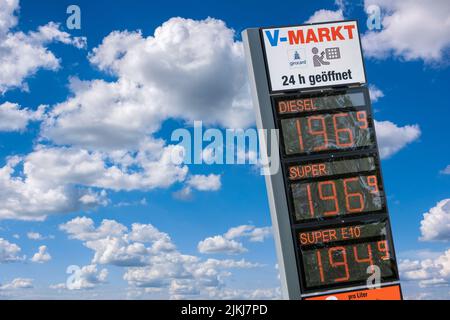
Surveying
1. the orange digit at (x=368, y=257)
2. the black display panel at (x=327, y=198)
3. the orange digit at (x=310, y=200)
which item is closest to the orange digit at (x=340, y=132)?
the black display panel at (x=327, y=198)

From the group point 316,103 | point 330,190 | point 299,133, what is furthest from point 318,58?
point 330,190

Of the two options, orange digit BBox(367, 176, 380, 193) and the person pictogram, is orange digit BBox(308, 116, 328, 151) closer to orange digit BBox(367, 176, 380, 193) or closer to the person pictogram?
orange digit BBox(367, 176, 380, 193)

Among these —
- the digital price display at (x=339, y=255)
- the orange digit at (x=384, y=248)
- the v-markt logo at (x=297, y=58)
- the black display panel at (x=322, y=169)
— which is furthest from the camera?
the v-markt logo at (x=297, y=58)

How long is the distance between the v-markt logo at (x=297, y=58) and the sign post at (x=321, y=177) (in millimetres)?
19

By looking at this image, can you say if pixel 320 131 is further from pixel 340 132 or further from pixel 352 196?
pixel 352 196

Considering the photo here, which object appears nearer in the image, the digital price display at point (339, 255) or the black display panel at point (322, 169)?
the digital price display at point (339, 255)

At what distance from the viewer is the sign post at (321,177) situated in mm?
9617

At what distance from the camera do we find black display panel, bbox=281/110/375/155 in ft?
32.0

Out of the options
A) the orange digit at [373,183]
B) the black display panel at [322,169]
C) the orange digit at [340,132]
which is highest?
the orange digit at [340,132]

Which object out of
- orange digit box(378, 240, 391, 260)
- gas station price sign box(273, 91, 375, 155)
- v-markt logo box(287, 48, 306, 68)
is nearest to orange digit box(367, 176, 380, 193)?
gas station price sign box(273, 91, 375, 155)

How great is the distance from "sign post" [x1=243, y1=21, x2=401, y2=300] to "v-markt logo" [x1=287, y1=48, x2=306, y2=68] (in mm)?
19

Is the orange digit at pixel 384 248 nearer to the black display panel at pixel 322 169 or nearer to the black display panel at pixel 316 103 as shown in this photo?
the black display panel at pixel 322 169
